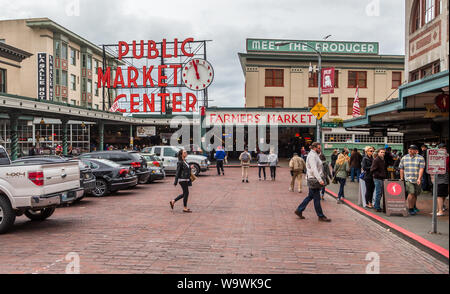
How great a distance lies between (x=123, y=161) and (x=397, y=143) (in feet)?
99.8

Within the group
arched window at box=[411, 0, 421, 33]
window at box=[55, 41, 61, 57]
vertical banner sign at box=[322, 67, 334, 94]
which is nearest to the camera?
arched window at box=[411, 0, 421, 33]

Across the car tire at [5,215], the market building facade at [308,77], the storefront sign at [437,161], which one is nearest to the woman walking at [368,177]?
the storefront sign at [437,161]

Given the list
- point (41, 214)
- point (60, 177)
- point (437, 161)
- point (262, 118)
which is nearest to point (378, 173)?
point (437, 161)

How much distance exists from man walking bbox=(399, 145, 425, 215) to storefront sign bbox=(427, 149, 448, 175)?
87.4 inches

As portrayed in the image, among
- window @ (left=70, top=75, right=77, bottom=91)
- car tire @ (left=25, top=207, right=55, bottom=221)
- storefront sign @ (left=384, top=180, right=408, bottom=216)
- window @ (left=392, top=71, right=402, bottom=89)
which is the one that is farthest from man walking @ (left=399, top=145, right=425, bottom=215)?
window @ (left=70, top=75, right=77, bottom=91)

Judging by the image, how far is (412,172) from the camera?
1021 cm

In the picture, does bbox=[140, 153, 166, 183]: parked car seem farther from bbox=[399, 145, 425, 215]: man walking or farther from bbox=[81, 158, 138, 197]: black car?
bbox=[399, 145, 425, 215]: man walking

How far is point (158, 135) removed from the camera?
145 ft

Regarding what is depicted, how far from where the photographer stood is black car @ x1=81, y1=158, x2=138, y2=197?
14.2 meters

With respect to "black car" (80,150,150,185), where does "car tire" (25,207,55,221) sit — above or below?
below

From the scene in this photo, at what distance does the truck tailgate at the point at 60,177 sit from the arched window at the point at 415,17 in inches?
630

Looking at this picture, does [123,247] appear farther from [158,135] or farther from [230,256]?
[158,135]

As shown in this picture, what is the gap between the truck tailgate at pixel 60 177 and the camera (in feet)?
26.7

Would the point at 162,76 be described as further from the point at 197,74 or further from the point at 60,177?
the point at 60,177
